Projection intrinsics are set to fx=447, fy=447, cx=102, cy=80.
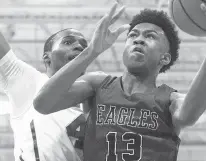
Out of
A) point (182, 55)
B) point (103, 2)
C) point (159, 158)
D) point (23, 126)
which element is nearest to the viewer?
point (159, 158)

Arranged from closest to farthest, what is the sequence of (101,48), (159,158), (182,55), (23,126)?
(101,48) → (159,158) → (23,126) → (182,55)

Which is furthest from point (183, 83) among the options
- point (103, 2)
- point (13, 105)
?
point (13, 105)

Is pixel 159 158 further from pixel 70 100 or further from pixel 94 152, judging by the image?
pixel 70 100

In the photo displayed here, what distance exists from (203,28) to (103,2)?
550cm

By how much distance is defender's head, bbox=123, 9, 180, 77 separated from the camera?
2.30 meters

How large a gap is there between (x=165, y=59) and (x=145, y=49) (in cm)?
19

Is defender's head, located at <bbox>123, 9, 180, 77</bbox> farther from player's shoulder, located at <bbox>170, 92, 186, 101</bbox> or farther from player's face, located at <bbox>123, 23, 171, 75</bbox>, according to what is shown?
player's shoulder, located at <bbox>170, 92, 186, 101</bbox>

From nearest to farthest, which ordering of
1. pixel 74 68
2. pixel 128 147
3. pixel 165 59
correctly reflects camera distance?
pixel 74 68 < pixel 128 147 < pixel 165 59

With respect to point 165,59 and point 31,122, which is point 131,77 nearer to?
point 165,59

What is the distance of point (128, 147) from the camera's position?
221 cm

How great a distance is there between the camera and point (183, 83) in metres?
8.77

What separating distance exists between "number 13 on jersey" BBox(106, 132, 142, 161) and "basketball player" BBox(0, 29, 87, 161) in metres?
0.54

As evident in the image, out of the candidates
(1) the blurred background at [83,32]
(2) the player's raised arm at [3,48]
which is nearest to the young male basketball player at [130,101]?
(2) the player's raised arm at [3,48]

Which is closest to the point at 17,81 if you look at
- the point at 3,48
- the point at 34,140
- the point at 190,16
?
the point at 3,48
